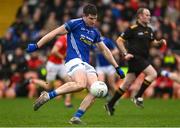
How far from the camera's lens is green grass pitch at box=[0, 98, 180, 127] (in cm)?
1396

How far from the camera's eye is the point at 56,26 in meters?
27.8

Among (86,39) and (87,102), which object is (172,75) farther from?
(87,102)

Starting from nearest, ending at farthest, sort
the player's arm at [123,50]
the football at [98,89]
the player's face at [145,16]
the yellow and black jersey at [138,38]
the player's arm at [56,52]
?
the football at [98,89] → the player's arm at [123,50] → the player's face at [145,16] → the yellow and black jersey at [138,38] → the player's arm at [56,52]

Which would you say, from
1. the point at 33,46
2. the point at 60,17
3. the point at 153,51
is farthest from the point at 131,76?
the point at 60,17

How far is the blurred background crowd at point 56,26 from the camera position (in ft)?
83.8

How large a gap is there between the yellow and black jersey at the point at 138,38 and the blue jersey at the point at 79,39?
3.43 meters

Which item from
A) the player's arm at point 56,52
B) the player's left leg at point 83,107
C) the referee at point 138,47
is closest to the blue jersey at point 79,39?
the player's left leg at point 83,107

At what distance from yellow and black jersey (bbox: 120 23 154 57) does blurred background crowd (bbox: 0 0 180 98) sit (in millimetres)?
5790

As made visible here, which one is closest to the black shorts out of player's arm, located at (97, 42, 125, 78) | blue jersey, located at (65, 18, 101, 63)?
player's arm, located at (97, 42, 125, 78)

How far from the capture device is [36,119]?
15.3 meters

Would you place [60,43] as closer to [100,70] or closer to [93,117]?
[100,70]

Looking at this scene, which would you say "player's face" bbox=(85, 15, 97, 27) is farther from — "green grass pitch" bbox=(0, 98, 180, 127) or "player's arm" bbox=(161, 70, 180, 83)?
"player's arm" bbox=(161, 70, 180, 83)

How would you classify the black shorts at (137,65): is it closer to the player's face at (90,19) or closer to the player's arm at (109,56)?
the player's arm at (109,56)

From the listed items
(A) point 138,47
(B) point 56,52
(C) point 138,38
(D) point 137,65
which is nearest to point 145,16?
(C) point 138,38
